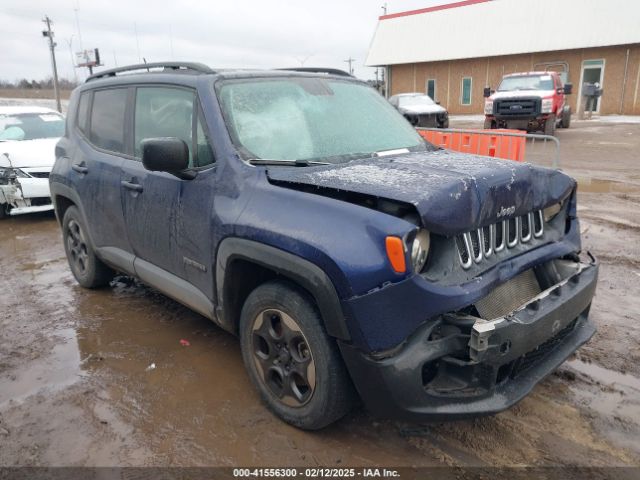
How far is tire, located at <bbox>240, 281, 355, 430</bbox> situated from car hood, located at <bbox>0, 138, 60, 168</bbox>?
21.7ft

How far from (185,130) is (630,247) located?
512 cm

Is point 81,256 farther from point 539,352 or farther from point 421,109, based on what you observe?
point 421,109

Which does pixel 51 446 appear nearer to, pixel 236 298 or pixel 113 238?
pixel 236 298

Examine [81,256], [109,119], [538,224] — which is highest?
[109,119]

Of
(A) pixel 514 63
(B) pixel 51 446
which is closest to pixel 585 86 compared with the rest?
(A) pixel 514 63

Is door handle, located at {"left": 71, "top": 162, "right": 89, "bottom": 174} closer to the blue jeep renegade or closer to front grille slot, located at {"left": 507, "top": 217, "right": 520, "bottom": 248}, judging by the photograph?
the blue jeep renegade

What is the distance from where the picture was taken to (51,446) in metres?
2.79

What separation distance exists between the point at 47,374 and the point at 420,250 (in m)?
2.78

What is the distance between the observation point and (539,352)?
2672 mm

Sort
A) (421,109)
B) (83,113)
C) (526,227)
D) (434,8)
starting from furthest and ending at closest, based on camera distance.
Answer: (434,8) → (421,109) → (83,113) → (526,227)

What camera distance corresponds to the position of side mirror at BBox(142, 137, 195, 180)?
114 inches

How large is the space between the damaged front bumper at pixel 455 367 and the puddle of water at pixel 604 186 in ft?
25.0

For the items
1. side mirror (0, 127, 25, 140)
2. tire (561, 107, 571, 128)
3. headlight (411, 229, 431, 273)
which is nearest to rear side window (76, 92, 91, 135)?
headlight (411, 229, 431, 273)

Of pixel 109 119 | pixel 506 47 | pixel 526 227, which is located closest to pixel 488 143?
pixel 526 227
